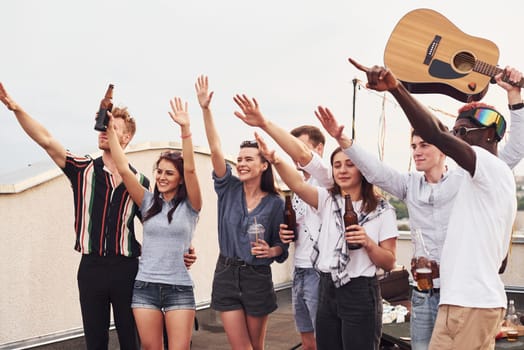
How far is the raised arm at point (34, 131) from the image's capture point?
3.23 meters

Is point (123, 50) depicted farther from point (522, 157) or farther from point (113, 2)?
point (522, 157)

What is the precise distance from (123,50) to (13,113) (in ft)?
8.17

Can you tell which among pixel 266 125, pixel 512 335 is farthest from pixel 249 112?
pixel 512 335

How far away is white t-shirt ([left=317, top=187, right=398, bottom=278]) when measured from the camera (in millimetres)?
2779

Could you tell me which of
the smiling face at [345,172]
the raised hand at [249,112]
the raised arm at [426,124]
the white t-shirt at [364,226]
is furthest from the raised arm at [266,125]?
the raised arm at [426,124]

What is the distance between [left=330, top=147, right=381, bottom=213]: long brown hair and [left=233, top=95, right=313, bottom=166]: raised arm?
237 mm

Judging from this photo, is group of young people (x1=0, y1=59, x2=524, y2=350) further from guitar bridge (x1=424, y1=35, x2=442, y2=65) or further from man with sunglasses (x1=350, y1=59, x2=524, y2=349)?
guitar bridge (x1=424, y1=35, x2=442, y2=65)

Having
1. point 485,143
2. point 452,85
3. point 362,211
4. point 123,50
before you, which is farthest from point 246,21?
point 485,143

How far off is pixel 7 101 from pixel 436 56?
9.15 feet

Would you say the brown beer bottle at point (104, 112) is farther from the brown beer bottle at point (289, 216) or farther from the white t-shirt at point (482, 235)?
the white t-shirt at point (482, 235)

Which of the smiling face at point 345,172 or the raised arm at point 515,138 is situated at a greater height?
the raised arm at point 515,138

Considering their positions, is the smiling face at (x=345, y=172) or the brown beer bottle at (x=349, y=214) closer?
the brown beer bottle at (x=349, y=214)

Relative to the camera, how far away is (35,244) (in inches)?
175

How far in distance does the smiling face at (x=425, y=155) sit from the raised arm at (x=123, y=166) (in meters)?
1.67
